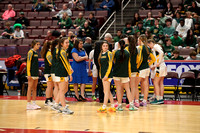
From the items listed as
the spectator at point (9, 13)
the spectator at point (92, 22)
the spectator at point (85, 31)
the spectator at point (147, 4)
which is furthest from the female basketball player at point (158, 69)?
the spectator at point (9, 13)

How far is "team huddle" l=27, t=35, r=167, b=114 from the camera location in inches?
336

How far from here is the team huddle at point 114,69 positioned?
8.52 m

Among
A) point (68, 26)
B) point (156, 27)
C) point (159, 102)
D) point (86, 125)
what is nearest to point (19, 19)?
point (68, 26)

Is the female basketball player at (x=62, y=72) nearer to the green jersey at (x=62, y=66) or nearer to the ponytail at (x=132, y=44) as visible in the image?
the green jersey at (x=62, y=66)

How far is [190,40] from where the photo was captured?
14.5 meters

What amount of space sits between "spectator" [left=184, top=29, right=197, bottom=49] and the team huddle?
4.60 m

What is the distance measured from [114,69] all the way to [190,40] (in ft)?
21.3

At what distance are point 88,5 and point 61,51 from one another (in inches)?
420

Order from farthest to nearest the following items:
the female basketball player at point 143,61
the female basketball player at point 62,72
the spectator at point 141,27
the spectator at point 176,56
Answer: the spectator at point 141,27
the spectator at point 176,56
the female basketball player at point 143,61
the female basketball player at point 62,72

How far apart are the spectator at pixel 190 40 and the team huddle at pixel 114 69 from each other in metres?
4.60

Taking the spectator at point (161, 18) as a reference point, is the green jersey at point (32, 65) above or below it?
below

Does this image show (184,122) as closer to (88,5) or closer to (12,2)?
(88,5)

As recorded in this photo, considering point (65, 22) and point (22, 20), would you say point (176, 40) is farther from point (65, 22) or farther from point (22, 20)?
point (22, 20)

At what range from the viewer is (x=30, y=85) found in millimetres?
9328
